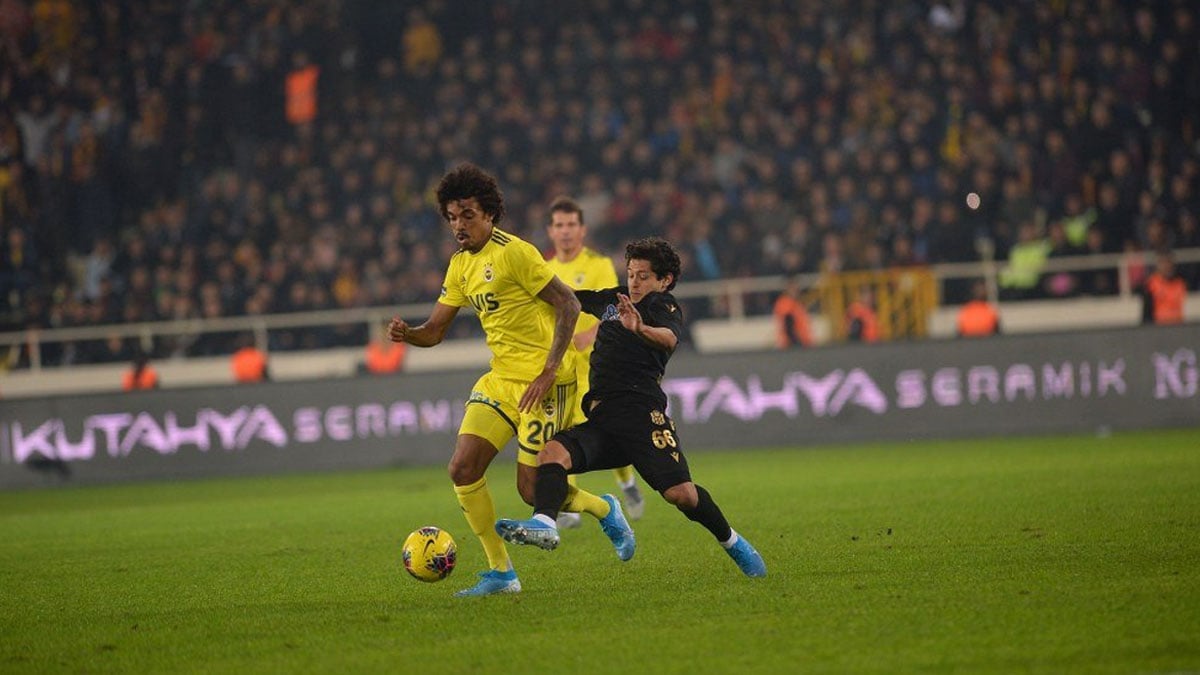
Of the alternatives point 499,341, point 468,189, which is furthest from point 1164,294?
point 468,189

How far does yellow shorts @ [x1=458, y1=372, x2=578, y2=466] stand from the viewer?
827 cm

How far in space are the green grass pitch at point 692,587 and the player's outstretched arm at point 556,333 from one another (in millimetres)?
983

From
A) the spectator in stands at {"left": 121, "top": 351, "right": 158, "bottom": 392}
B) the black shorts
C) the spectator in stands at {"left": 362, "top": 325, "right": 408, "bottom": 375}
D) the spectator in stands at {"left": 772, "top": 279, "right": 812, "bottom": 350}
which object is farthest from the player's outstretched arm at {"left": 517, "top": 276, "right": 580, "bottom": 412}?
the spectator in stands at {"left": 121, "top": 351, "right": 158, "bottom": 392}

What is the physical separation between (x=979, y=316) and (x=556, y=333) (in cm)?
1259

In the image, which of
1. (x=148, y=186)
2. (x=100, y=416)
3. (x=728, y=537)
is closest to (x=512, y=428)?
(x=728, y=537)

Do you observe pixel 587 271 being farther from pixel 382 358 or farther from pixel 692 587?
pixel 382 358

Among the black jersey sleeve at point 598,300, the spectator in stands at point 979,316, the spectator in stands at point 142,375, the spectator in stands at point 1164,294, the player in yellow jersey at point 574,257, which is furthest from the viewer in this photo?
the spectator in stands at point 142,375

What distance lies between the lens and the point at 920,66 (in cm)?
2334

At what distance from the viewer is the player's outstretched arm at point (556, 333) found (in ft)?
26.4

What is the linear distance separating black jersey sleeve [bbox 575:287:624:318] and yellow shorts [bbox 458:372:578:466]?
41cm

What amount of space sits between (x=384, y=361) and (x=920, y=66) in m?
8.54

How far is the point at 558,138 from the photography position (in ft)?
83.4

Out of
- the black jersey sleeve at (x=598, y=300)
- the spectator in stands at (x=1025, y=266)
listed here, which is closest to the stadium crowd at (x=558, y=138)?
the spectator in stands at (x=1025, y=266)

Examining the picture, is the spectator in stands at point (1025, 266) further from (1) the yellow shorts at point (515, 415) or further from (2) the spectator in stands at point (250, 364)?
(1) the yellow shorts at point (515, 415)
